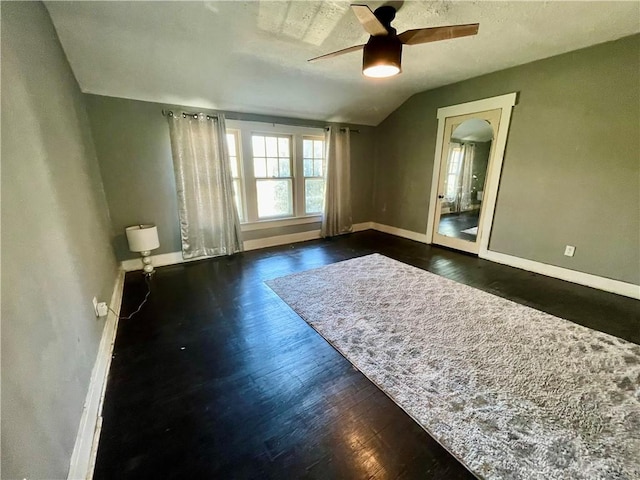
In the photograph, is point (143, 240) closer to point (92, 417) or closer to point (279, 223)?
point (279, 223)

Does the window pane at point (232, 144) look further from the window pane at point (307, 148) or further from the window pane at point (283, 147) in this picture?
the window pane at point (307, 148)

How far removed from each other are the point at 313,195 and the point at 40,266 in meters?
4.05

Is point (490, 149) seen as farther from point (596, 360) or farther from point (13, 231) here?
point (13, 231)

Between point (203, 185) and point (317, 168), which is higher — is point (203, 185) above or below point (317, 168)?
below

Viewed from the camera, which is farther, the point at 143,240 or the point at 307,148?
the point at 307,148

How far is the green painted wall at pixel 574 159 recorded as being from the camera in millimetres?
2689

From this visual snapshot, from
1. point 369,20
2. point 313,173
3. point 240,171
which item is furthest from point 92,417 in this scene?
point 313,173

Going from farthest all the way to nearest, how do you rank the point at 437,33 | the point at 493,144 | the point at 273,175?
1. the point at 273,175
2. the point at 493,144
3. the point at 437,33

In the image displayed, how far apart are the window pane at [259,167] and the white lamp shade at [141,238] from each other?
170cm

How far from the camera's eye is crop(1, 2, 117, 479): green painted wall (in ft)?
2.76

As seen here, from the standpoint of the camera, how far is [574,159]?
119 inches

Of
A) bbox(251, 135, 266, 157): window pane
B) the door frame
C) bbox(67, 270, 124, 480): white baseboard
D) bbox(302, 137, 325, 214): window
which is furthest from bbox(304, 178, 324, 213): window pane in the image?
bbox(67, 270, 124, 480): white baseboard

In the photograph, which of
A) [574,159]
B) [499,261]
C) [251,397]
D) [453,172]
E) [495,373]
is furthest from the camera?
[453,172]

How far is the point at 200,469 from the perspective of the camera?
3.85 feet
